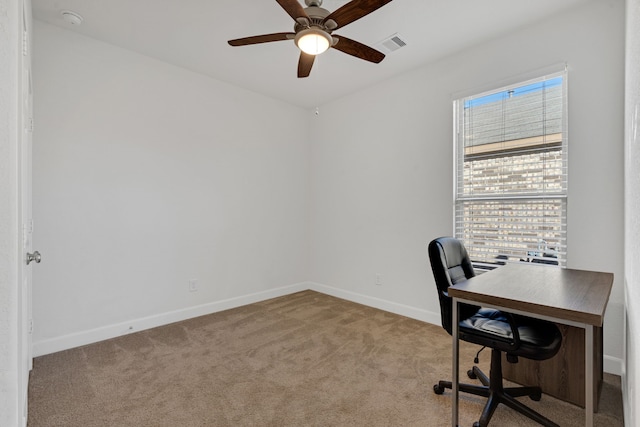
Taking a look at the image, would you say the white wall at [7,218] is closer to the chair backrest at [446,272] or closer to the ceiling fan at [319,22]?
the ceiling fan at [319,22]

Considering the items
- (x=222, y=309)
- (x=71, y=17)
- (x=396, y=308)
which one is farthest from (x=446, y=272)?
(x=71, y=17)

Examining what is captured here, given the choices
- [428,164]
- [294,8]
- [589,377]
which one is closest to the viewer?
[589,377]

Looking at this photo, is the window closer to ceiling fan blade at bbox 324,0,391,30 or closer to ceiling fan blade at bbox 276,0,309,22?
ceiling fan blade at bbox 324,0,391,30

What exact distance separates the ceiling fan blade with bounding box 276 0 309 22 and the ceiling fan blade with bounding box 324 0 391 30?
0.50ft

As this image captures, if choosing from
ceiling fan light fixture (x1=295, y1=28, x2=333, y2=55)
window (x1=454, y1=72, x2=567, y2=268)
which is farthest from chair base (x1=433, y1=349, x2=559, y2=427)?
ceiling fan light fixture (x1=295, y1=28, x2=333, y2=55)

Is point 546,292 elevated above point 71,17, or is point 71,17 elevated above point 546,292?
point 71,17

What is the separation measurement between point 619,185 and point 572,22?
4.33 feet

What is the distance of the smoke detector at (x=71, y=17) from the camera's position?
98.2 inches

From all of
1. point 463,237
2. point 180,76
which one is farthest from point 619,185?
point 180,76

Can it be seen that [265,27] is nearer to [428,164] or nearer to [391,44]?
[391,44]

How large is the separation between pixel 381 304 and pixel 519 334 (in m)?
2.19

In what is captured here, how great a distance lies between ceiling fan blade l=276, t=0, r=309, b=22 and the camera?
1.78 meters

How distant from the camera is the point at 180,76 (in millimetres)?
3436

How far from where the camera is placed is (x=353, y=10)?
6.12 feet
